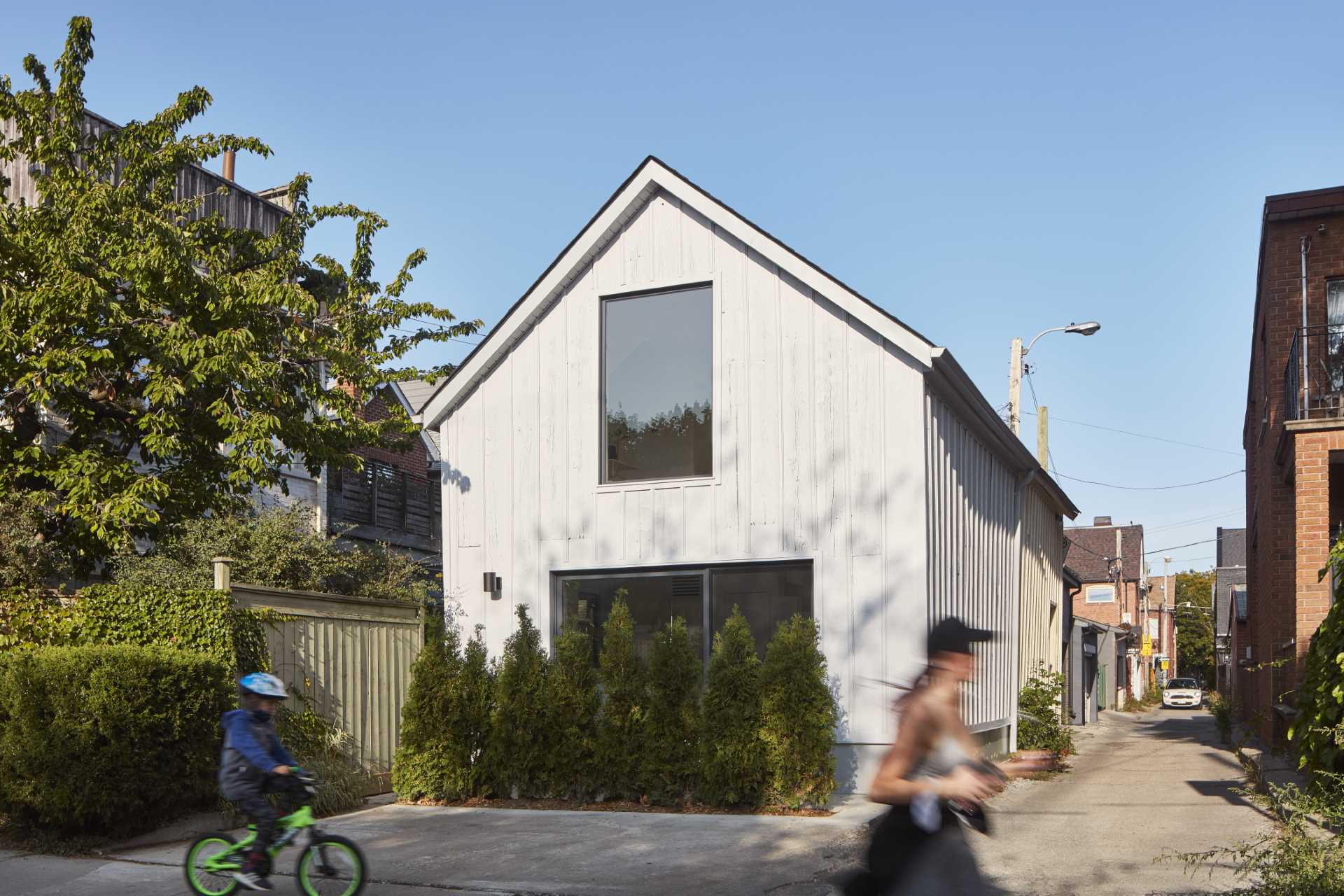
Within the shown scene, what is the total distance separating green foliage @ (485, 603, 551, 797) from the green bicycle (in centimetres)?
483

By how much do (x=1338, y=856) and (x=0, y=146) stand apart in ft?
55.1

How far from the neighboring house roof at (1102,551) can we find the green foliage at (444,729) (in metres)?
51.6

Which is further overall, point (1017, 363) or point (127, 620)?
point (1017, 363)

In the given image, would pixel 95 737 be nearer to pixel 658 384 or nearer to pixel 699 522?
pixel 699 522

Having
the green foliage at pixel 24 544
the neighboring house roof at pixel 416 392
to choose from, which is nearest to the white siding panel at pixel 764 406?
the green foliage at pixel 24 544

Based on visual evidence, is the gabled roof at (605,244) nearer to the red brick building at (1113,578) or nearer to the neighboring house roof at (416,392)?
the neighboring house roof at (416,392)

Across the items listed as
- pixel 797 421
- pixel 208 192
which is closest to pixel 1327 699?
pixel 797 421

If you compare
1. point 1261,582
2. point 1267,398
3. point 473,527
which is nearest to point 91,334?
point 473,527

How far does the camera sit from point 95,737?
9242 millimetres

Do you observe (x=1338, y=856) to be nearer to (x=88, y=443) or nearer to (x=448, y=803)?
(x=448, y=803)

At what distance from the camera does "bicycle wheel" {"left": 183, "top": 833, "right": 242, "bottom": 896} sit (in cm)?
751

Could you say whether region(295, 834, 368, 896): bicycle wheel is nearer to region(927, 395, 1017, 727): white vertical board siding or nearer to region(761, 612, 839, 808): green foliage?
region(761, 612, 839, 808): green foliage

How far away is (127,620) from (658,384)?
19.9 feet

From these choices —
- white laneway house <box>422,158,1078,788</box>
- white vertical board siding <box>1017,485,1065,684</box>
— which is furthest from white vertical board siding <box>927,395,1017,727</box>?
white vertical board siding <box>1017,485,1065,684</box>
